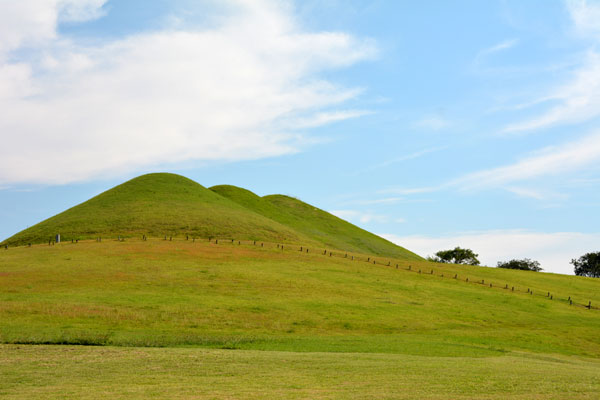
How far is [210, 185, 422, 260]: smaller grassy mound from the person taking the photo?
144 m

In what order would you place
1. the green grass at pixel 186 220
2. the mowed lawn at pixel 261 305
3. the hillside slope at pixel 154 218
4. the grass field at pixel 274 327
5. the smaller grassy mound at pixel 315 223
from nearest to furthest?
1. the grass field at pixel 274 327
2. the mowed lawn at pixel 261 305
3. the hillside slope at pixel 154 218
4. the green grass at pixel 186 220
5. the smaller grassy mound at pixel 315 223

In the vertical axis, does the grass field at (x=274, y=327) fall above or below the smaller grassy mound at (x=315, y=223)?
below

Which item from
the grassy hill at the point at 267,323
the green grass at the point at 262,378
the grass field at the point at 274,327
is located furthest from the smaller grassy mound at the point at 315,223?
the green grass at the point at 262,378

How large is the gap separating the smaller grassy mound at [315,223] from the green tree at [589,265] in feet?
162

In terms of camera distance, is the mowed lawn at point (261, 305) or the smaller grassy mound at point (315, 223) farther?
the smaller grassy mound at point (315, 223)

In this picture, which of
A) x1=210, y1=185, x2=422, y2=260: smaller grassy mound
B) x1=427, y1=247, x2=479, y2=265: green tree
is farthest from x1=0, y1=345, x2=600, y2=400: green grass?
x1=427, y1=247, x2=479, y2=265: green tree

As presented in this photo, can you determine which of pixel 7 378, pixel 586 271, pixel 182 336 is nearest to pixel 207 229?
pixel 182 336

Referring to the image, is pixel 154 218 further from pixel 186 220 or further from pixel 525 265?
pixel 525 265

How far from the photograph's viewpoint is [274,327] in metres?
41.4

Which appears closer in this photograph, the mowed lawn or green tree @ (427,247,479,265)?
the mowed lawn

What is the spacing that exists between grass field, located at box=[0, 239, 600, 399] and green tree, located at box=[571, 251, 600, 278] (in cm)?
7515

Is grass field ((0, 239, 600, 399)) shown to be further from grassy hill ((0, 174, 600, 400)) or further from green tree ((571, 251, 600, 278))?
green tree ((571, 251, 600, 278))

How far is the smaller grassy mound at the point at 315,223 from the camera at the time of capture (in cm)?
14362

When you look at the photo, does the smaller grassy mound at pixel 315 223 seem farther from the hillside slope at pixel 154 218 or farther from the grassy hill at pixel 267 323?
the grassy hill at pixel 267 323
